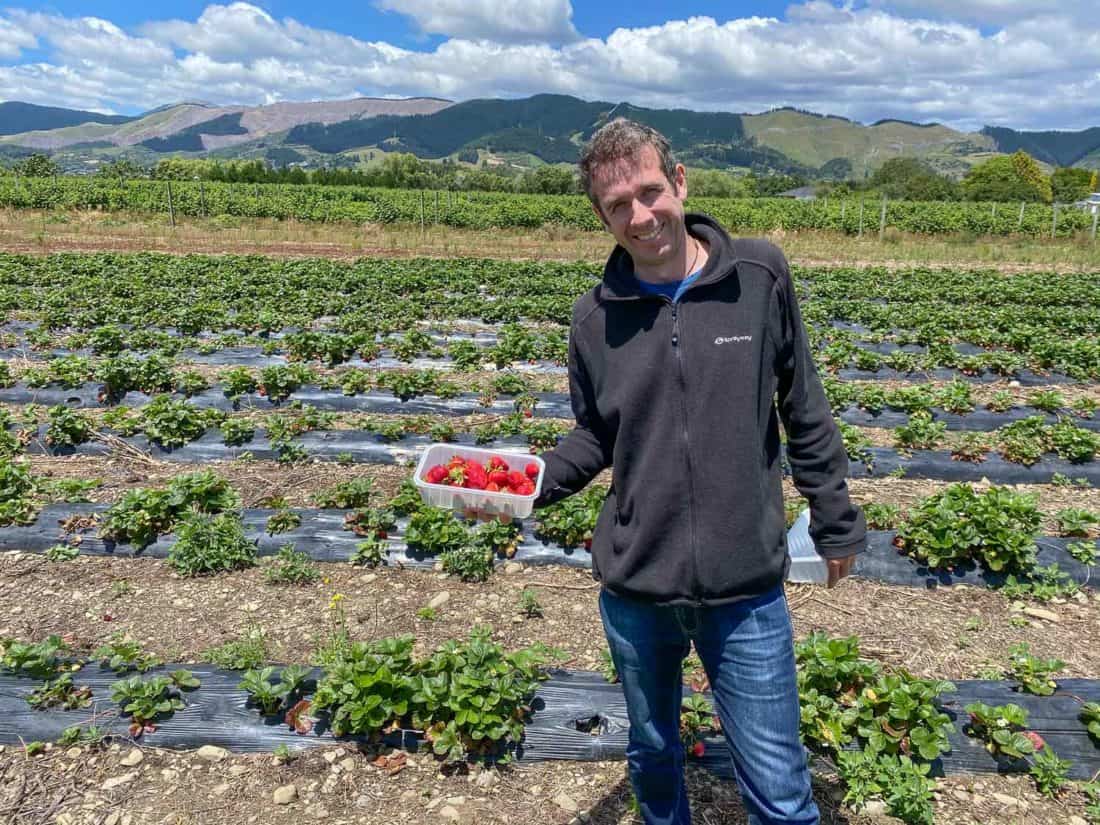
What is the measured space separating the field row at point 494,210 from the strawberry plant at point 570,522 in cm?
2601

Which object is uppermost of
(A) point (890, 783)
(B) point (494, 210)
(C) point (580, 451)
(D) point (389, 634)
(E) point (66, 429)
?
(B) point (494, 210)

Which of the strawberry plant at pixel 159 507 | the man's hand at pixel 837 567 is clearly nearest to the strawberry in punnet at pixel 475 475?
the man's hand at pixel 837 567

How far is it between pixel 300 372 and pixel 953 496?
6574mm

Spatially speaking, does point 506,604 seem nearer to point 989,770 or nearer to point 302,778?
point 302,778

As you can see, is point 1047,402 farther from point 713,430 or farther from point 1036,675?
point 713,430

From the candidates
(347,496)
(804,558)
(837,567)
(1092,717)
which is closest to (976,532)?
(1092,717)

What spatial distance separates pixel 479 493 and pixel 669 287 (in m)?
0.98

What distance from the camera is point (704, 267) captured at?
6.75 feet

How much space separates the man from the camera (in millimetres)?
1998

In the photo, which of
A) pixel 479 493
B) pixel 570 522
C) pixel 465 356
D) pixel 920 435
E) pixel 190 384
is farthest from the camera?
pixel 465 356

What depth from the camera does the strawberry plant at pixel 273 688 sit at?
3359 mm

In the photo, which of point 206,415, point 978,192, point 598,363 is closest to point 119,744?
point 598,363

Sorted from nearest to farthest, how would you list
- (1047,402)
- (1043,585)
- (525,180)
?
1. (1043,585)
2. (1047,402)
3. (525,180)

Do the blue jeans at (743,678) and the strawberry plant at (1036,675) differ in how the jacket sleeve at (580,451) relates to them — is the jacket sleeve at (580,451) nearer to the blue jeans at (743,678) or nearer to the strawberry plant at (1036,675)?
the blue jeans at (743,678)
